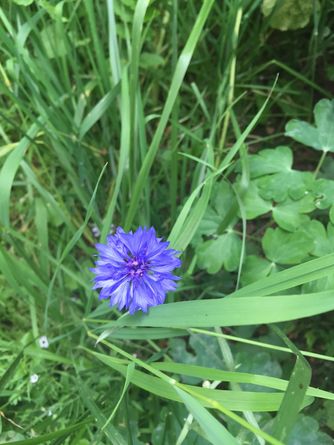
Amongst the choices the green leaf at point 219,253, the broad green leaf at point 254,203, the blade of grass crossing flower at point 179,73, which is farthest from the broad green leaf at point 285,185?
the blade of grass crossing flower at point 179,73

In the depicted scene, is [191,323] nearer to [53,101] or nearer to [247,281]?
[247,281]

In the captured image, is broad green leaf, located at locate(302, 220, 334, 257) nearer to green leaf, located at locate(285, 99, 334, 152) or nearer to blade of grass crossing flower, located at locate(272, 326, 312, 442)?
green leaf, located at locate(285, 99, 334, 152)

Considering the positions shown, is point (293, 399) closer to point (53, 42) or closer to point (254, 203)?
point (254, 203)

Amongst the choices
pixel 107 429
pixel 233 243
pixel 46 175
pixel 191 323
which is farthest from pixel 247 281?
pixel 46 175

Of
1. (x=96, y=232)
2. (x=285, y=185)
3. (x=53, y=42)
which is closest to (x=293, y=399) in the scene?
(x=285, y=185)

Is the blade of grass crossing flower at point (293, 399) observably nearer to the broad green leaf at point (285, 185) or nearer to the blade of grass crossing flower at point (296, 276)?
the blade of grass crossing flower at point (296, 276)
